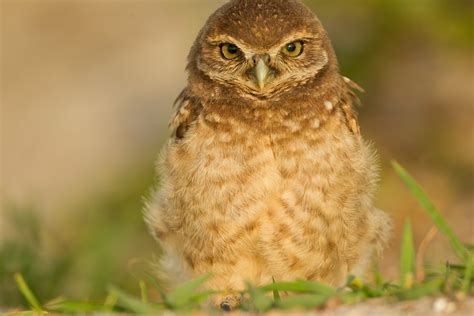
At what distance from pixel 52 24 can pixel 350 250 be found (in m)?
10.4

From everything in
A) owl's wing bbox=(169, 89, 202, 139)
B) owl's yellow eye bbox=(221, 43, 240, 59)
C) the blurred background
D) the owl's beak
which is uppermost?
owl's yellow eye bbox=(221, 43, 240, 59)

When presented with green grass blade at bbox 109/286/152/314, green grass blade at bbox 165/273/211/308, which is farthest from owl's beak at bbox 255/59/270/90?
green grass blade at bbox 109/286/152/314

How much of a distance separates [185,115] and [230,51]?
0.43 meters

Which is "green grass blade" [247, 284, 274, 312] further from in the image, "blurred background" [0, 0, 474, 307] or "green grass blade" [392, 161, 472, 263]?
"blurred background" [0, 0, 474, 307]

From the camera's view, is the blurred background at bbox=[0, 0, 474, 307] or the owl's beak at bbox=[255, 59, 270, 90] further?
the blurred background at bbox=[0, 0, 474, 307]

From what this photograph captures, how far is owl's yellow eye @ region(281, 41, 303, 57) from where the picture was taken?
5453mm

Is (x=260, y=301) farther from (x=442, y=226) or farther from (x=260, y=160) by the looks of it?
(x=260, y=160)

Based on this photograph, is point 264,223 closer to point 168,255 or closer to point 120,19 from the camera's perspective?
point 168,255

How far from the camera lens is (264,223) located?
17.0 feet

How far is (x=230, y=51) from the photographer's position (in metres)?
5.47

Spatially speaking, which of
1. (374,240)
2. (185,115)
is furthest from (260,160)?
(374,240)

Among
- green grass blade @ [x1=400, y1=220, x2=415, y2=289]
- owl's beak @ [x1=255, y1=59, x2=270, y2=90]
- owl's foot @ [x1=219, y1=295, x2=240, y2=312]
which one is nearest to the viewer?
green grass blade @ [x1=400, y1=220, x2=415, y2=289]

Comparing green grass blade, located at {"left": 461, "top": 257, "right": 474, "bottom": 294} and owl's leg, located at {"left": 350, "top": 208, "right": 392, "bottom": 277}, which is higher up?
Answer: green grass blade, located at {"left": 461, "top": 257, "right": 474, "bottom": 294}

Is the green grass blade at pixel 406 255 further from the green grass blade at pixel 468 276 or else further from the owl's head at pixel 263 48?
the owl's head at pixel 263 48
